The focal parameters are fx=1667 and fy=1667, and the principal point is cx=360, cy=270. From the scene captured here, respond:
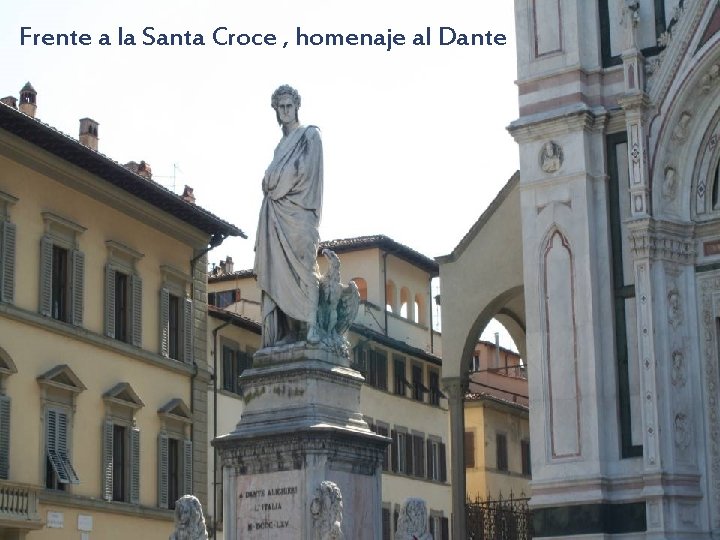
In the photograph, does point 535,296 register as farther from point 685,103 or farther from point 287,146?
point 287,146

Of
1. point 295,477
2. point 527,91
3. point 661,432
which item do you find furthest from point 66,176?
point 295,477

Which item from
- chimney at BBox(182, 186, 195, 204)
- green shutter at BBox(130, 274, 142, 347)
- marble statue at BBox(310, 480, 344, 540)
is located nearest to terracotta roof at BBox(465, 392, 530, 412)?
chimney at BBox(182, 186, 195, 204)

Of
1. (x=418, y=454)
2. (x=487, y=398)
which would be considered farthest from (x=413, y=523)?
(x=487, y=398)

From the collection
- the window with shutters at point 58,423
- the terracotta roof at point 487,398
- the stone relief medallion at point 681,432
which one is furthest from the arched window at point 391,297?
the stone relief medallion at point 681,432

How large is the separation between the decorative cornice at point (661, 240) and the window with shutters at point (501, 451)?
119 feet

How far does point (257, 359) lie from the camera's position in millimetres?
18094

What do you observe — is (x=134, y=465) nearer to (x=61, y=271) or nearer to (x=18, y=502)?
(x=61, y=271)

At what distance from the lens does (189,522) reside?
673 inches

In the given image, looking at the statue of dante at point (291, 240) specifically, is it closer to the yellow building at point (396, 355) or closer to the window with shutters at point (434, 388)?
the yellow building at point (396, 355)

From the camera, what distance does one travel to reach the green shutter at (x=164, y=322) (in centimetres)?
4019

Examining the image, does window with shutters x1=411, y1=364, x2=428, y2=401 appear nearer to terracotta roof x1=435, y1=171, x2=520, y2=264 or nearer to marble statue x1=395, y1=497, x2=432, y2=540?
terracotta roof x1=435, y1=171, x2=520, y2=264

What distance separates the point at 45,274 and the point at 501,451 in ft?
93.5

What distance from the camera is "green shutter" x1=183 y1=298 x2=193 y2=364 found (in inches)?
1631

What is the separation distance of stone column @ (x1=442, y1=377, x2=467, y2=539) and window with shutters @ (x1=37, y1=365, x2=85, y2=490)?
9.62 m
